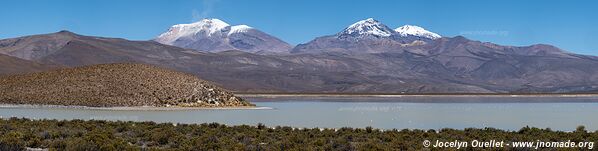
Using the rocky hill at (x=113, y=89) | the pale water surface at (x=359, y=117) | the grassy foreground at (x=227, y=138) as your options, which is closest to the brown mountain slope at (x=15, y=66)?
the rocky hill at (x=113, y=89)

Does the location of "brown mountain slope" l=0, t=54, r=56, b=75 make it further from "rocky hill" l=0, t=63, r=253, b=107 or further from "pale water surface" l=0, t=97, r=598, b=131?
"pale water surface" l=0, t=97, r=598, b=131

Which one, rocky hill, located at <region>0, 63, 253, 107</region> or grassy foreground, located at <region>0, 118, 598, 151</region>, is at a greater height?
rocky hill, located at <region>0, 63, 253, 107</region>

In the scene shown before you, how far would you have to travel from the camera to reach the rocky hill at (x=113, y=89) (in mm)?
66438

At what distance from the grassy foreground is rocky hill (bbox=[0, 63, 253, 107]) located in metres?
34.4

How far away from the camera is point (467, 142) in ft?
81.4

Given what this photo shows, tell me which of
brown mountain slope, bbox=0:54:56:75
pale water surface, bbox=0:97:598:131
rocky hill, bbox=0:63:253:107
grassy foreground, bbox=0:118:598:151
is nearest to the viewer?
grassy foreground, bbox=0:118:598:151

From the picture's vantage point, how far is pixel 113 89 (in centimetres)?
6919

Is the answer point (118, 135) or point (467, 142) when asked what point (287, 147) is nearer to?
point (467, 142)

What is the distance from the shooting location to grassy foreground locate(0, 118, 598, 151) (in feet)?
76.3

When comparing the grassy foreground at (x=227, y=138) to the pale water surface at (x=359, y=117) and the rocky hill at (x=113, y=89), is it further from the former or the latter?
the rocky hill at (x=113, y=89)

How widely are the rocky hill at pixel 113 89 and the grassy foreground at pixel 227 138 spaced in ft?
113

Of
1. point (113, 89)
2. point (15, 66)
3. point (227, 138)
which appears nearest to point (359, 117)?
point (227, 138)

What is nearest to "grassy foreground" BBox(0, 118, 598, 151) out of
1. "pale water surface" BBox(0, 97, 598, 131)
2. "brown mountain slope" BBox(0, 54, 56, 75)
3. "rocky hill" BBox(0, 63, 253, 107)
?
"pale water surface" BBox(0, 97, 598, 131)

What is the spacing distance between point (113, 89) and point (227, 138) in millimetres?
45298
